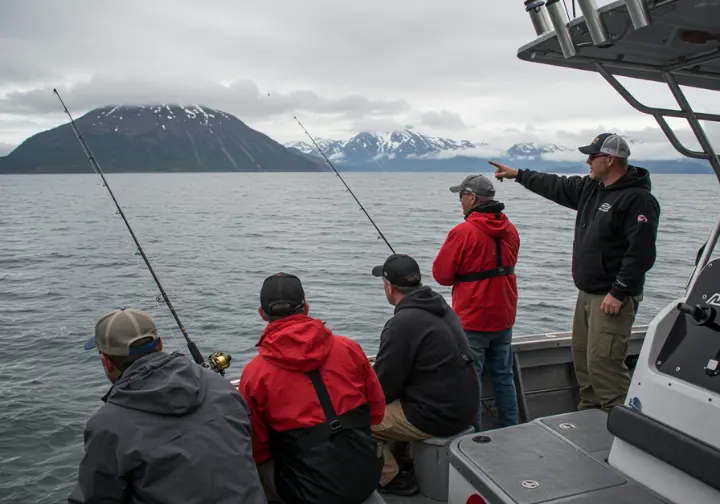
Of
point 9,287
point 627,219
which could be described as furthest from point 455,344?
point 9,287

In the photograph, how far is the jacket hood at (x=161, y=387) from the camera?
2.29 meters

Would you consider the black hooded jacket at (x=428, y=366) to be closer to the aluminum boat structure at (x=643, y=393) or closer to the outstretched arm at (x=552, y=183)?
the aluminum boat structure at (x=643, y=393)

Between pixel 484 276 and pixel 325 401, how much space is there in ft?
6.46

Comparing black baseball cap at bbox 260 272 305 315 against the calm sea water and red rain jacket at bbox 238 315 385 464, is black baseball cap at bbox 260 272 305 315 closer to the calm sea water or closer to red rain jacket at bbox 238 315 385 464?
red rain jacket at bbox 238 315 385 464

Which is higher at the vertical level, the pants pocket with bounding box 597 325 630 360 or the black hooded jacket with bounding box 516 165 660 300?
the black hooded jacket with bounding box 516 165 660 300

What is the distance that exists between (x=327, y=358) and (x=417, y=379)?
976 mm

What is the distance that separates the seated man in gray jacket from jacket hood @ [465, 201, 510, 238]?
8.24 feet

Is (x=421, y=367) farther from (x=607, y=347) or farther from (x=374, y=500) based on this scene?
(x=607, y=347)

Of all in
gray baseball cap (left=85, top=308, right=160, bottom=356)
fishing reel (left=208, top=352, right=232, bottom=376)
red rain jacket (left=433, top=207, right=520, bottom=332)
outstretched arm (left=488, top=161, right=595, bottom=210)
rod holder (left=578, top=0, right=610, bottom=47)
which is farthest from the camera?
outstretched arm (left=488, top=161, right=595, bottom=210)

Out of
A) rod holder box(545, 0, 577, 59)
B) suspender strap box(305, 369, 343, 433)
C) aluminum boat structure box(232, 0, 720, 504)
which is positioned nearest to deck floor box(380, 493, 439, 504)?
aluminum boat structure box(232, 0, 720, 504)

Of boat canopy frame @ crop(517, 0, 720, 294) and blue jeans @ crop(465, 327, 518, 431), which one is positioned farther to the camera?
blue jeans @ crop(465, 327, 518, 431)

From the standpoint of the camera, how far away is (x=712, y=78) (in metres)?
3.02

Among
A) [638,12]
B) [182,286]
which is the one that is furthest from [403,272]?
[182,286]

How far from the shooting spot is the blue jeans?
179 inches
